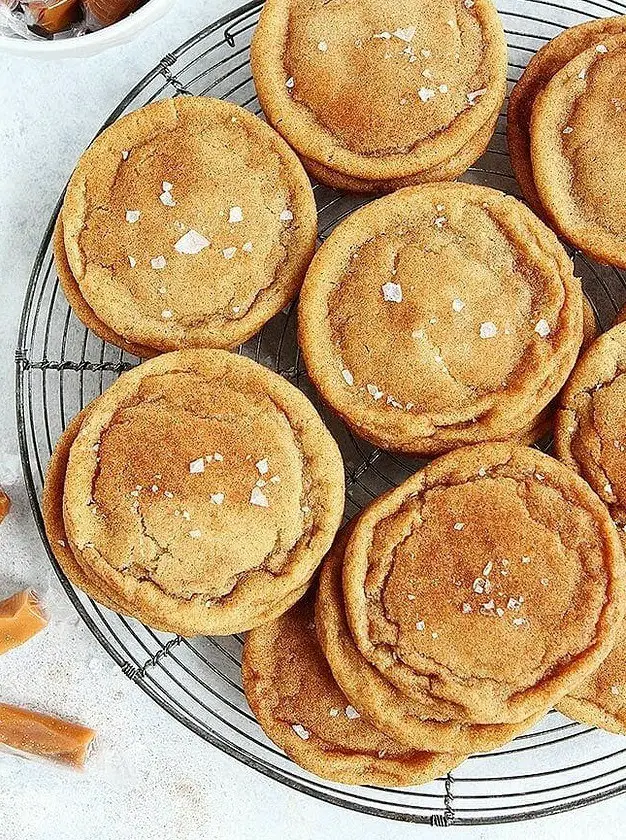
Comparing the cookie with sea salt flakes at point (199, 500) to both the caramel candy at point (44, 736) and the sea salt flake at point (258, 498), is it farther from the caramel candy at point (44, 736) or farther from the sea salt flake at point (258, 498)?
the caramel candy at point (44, 736)

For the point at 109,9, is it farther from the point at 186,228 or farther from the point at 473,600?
the point at 473,600

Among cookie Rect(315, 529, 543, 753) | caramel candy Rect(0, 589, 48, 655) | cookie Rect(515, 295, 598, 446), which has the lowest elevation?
cookie Rect(315, 529, 543, 753)

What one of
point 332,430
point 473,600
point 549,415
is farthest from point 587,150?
point 473,600

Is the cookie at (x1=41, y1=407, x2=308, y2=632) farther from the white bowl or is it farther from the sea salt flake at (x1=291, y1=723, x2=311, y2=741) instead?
the white bowl

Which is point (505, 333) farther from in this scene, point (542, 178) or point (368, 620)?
point (368, 620)

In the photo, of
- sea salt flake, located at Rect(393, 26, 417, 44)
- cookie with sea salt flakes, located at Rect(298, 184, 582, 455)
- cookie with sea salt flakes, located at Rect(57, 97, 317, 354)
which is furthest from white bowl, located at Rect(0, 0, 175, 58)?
cookie with sea salt flakes, located at Rect(298, 184, 582, 455)

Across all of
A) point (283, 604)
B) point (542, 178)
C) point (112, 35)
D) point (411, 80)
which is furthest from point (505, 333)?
point (112, 35)
